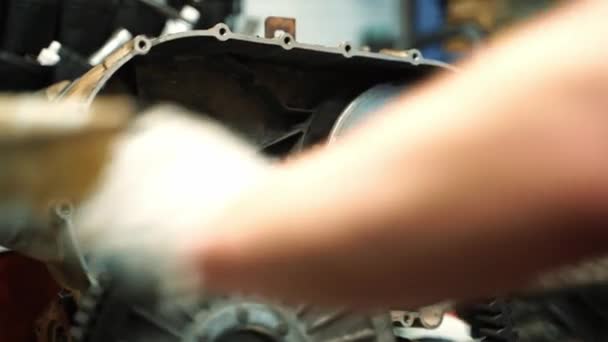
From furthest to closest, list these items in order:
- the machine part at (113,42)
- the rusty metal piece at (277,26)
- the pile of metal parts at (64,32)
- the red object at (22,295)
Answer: the machine part at (113,42) < the pile of metal parts at (64,32) < the red object at (22,295) < the rusty metal piece at (277,26)

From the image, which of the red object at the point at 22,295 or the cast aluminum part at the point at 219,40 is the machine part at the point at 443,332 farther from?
the red object at the point at 22,295

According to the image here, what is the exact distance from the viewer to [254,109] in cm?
102

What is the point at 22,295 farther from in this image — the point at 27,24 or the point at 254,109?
the point at 27,24

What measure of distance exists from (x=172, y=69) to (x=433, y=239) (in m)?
0.63

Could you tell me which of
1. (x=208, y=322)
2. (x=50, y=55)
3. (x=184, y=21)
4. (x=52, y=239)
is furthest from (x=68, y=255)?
(x=184, y=21)

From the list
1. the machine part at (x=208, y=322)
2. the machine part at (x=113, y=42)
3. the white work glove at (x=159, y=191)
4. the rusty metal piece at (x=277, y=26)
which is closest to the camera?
the white work glove at (x=159, y=191)

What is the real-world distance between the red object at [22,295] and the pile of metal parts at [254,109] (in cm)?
4

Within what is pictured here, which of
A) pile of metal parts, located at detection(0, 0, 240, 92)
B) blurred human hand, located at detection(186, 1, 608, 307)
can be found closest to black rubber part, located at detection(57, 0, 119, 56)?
pile of metal parts, located at detection(0, 0, 240, 92)

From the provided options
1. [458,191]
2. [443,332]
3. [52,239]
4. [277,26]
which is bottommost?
[458,191]

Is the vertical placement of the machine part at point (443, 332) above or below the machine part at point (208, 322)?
above

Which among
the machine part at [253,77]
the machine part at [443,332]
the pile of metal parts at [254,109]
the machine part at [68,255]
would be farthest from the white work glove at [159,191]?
→ the machine part at [443,332]

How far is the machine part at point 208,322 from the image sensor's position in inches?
32.0

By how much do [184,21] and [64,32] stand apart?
220 millimetres

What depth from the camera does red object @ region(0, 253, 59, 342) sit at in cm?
109
